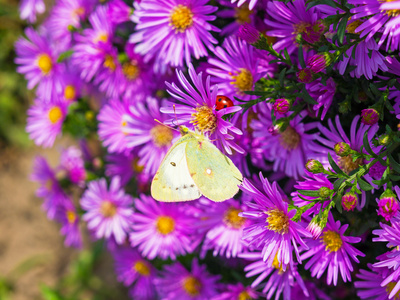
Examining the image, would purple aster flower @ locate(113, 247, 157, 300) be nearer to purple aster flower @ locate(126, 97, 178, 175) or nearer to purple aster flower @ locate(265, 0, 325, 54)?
purple aster flower @ locate(126, 97, 178, 175)

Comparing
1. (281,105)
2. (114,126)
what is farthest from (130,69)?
(281,105)

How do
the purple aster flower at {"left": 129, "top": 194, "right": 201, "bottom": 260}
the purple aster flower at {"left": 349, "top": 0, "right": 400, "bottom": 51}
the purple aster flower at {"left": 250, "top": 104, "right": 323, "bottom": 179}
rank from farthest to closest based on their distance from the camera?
1. the purple aster flower at {"left": 129, "top": 194, "right": 201, "bottom": 260}
2. the purple aster flower at {"left": 250, "top": 104, "right": 323, "bottom": 179}
3. the purple aster flower at {"left": 349, "top": 0, "right": 400, "bottom": 51}

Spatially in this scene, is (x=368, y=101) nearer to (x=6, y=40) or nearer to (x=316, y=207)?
(x=316, y=207)

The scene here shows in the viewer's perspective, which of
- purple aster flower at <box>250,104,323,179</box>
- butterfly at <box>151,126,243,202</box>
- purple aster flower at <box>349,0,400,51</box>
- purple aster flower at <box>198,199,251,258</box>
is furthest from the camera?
purple aster flower at <box>198,199,251,258</box>

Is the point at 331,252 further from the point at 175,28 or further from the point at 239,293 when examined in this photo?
the point at 175,28

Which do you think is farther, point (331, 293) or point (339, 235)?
point (331, 293)

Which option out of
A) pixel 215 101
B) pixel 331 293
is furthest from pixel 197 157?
pixel 331 293

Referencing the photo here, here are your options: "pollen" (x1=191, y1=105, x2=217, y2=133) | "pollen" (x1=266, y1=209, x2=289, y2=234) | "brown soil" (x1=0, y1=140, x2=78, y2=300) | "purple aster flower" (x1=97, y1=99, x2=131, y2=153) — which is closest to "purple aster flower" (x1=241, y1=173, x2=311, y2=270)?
"pollen" (x1=266, y1=209, x2=289, y2=234)
